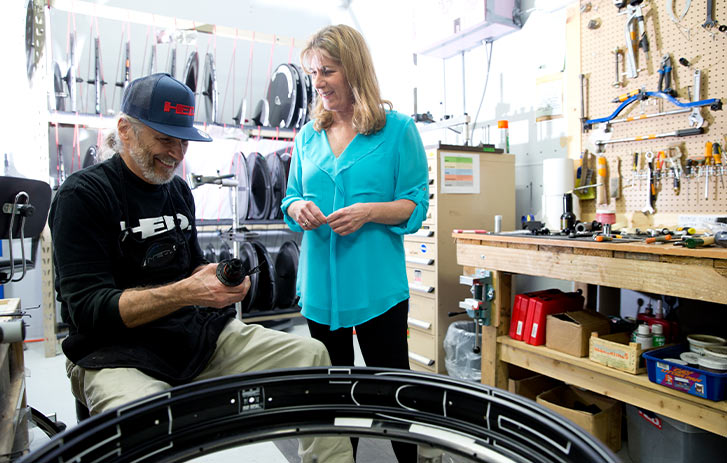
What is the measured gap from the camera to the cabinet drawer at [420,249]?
2549 millimetres

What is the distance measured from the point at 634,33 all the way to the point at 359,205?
179cm

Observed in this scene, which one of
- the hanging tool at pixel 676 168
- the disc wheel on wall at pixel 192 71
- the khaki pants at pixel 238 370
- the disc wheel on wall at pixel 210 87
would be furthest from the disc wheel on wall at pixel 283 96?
the khaki pants at pixel 238 370

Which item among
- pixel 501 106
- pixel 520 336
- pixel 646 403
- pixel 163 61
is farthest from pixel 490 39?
pixel 163 61

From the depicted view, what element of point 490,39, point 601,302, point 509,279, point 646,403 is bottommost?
point 646,403

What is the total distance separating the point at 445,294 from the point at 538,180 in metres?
0.94

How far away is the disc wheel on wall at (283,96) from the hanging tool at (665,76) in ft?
8.25

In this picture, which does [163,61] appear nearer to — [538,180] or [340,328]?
[538,180]

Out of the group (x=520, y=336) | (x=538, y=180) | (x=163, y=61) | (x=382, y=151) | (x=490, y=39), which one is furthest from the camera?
(x=163, y=61)

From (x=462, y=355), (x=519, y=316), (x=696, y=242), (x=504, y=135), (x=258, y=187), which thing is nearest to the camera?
(x=696, y=242)

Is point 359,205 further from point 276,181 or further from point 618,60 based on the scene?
point 276,181

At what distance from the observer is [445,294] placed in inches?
100

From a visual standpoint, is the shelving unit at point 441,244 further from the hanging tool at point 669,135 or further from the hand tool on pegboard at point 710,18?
the hand tool on pegboard at point 710,18

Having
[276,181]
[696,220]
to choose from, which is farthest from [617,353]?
[276,181]

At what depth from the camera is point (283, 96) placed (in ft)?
13.0
